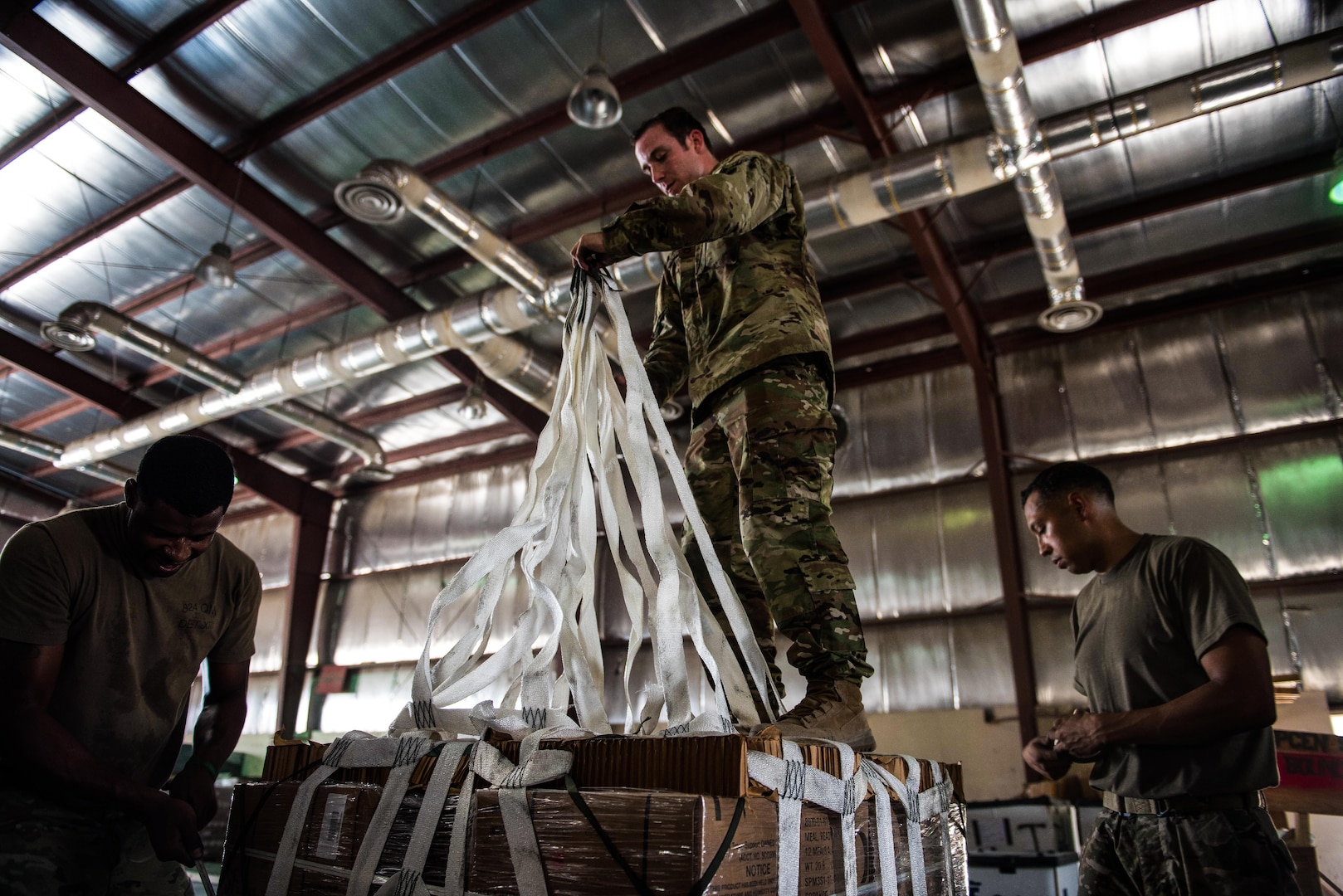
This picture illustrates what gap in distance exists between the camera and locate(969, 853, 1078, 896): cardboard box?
3.69m

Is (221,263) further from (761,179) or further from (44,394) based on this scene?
(44,394)

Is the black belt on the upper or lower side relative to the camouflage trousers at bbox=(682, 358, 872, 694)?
lower

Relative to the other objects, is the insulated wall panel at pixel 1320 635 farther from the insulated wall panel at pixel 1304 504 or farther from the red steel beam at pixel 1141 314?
the red steel beam at pixel 1141 314

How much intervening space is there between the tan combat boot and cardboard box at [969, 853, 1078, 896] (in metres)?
2.51

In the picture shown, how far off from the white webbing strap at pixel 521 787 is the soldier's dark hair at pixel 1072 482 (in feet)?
6.71

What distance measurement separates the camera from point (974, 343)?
8.69 metres

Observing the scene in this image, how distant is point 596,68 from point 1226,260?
259 inches

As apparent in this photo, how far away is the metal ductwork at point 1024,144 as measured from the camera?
4707 mm

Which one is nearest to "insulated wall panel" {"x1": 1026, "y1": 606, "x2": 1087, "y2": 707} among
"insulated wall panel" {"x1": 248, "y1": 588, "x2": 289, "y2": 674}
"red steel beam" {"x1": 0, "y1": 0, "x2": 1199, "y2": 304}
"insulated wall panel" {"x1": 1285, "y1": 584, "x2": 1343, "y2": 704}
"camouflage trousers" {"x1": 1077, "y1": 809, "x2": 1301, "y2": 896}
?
"insulated wall panel" {"x1": 1285, "y1": 584, "x2": 1343, "y2": 704}

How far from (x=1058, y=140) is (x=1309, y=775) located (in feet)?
13.4

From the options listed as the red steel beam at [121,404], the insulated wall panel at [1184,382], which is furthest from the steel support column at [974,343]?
the red steel beam at [121,404]

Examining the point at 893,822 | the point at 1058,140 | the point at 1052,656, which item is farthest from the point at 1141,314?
the point at 893,822

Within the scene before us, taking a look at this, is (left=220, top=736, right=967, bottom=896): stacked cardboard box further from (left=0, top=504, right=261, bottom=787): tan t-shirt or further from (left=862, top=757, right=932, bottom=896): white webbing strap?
(left=0, top=504, right=261, bottom=787): tan t-shirt

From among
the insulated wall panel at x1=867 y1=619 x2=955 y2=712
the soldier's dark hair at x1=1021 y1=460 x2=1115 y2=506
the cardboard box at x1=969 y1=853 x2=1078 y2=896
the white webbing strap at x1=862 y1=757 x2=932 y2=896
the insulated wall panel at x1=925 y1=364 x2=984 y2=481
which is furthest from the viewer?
the insulated wall panel at x1=925 y1=364 x2=984 y2=481
